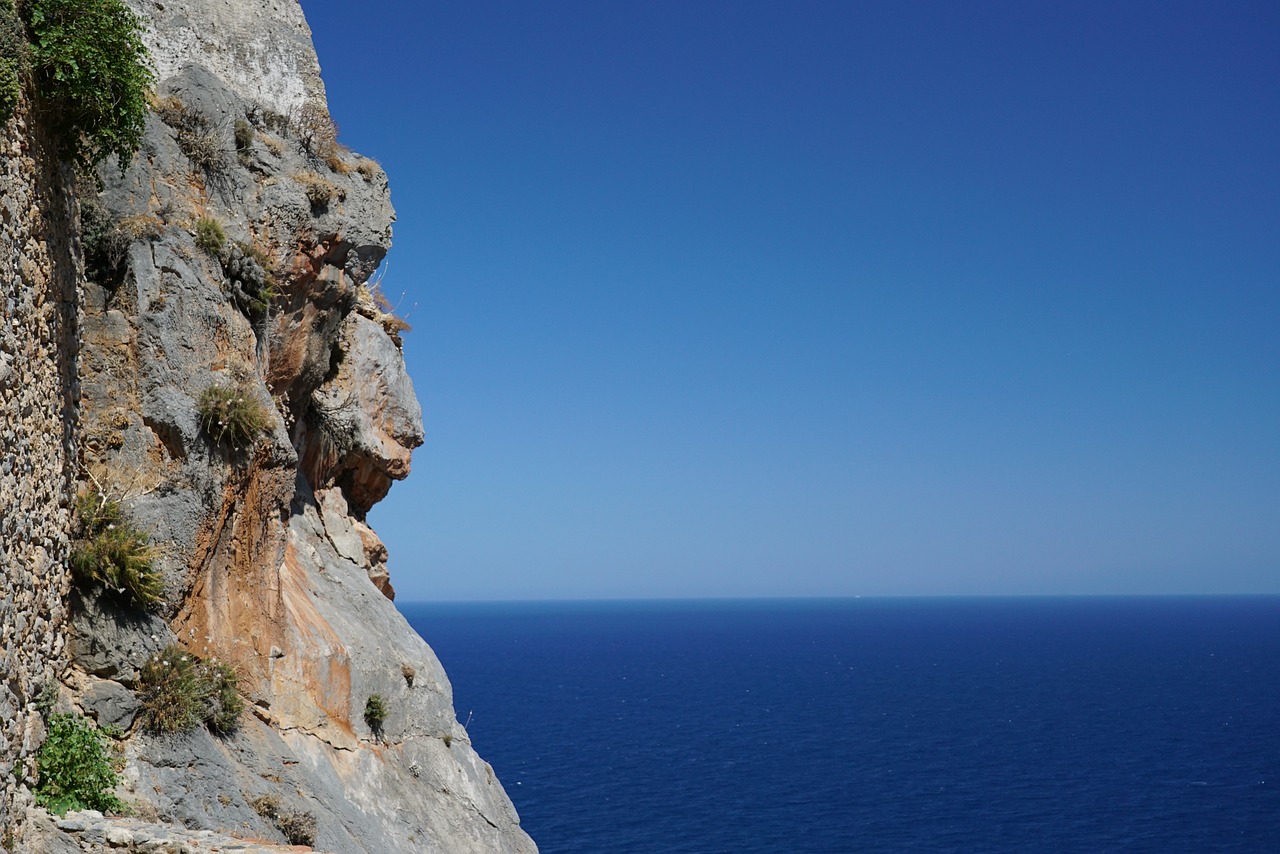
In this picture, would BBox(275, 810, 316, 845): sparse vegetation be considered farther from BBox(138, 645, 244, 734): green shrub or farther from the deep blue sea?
the deep blue sea

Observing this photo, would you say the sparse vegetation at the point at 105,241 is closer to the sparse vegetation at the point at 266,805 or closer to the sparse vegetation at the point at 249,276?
the sparse vegetation at the point at 249,276

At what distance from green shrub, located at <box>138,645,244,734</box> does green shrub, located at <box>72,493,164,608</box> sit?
0.74 metres

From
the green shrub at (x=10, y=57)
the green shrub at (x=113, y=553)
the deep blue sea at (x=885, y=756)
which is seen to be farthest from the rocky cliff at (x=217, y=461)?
the deep blue sea at (x=885, y=756)

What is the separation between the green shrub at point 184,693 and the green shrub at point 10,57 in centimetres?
578

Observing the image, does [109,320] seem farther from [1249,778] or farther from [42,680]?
[1249,778]

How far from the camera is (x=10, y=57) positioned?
31.7 feet

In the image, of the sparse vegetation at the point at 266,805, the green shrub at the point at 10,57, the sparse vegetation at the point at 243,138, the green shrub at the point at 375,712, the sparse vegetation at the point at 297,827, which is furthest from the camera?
the green shrub at the point at 375,712

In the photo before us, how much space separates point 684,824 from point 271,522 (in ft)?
162

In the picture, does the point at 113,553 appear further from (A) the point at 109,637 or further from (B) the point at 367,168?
(B) the point at 367,168

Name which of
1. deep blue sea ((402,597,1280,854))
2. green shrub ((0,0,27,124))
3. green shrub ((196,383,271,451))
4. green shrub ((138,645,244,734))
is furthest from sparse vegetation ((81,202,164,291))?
deep blue sea ((402,597,1280,854))

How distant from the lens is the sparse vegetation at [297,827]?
1192cm

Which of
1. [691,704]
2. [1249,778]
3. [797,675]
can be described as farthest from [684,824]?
[797,675]

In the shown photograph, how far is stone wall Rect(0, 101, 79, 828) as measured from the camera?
9.34 metres

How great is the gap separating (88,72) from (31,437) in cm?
385
